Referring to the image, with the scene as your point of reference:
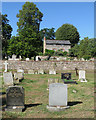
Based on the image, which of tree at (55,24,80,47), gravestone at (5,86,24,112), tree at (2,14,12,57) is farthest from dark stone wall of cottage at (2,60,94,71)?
tree at (55,24,80,47)

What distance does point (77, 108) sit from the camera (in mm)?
6758

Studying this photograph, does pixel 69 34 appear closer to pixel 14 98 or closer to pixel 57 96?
pixel 57 96

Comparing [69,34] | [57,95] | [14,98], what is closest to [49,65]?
[57,95]

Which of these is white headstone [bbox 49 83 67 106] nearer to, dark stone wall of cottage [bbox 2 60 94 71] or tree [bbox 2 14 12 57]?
dark stone wall of cottage [bbox 2 60 94 71]

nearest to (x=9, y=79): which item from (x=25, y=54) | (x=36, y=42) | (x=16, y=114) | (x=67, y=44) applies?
(x=16, y=114)

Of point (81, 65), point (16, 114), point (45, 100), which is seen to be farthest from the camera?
point (81, 65)

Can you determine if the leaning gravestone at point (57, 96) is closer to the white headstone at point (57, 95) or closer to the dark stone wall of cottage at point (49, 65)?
the white headstone at point (57, 95)

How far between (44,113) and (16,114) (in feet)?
3.46

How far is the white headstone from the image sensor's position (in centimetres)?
669

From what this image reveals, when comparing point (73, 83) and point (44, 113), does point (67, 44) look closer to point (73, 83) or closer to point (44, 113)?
point (73, 83)

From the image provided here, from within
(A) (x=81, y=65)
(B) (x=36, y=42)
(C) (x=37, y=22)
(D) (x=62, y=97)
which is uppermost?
(C) (x=37, y=22)

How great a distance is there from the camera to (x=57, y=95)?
6738mm

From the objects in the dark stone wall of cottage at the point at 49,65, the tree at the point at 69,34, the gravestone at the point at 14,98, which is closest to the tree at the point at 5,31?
the dark stone wall of cottage at the point at 49,65

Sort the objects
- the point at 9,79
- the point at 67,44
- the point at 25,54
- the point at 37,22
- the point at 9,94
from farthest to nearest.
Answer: the point at 67,44 < the point at 37,22 < the point at 25,54 < the point at 9,79 < the point at 9,94
